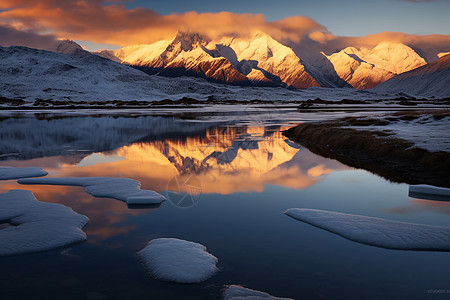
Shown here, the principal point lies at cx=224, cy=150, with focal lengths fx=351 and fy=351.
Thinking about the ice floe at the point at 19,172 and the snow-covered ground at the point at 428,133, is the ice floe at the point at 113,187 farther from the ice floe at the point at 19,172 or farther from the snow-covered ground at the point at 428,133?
the snow-covered ground at the point at 428,133

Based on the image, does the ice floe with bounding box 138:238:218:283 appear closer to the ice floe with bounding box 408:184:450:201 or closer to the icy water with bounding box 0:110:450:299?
the icy water with bounding box 0:110:450:299

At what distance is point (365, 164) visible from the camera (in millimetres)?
20922

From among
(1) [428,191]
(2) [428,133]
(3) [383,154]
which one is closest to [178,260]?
(1) [428,191]

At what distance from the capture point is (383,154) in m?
21.8

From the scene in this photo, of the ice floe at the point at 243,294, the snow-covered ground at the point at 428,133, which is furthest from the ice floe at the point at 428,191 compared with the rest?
the ice floe at the point at 243,294

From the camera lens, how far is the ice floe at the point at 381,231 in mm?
9164

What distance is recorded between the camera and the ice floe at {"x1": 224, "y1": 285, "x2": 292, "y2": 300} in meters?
6.66

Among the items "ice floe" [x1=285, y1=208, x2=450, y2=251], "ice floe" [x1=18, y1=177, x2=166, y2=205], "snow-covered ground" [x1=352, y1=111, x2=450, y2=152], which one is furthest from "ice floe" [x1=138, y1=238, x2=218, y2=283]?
"snow-covered ground" [x1=352, y1=111, x2=450, y2=152]

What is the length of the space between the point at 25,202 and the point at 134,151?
46.5 feet

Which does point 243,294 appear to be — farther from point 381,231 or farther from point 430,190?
point 430,190

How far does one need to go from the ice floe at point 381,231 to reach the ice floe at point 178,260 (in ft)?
13.2

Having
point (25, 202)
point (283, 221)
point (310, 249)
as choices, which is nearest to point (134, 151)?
point (25, 202)

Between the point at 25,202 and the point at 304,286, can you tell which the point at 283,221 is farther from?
the point at 25,202

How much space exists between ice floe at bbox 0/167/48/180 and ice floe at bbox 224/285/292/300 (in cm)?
1424
